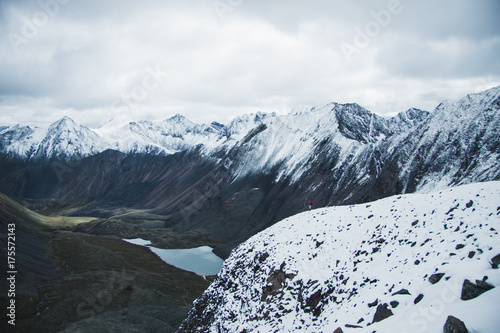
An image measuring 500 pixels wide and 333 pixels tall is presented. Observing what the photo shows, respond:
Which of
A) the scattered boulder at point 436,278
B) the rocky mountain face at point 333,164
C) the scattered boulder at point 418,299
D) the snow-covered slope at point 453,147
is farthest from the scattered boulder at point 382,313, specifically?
the rocky mountain face at point 333,164

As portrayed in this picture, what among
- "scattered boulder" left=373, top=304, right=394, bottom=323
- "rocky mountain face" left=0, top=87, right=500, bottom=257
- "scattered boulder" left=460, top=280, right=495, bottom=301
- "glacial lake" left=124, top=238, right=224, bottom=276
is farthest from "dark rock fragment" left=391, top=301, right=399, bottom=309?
"glacial lake" left=124, top=238, right=224, bottom=276

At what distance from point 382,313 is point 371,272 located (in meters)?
4.78

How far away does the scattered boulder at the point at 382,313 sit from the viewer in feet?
47.1

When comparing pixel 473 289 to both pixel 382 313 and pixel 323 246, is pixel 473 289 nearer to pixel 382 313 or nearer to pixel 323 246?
pixel 382 313

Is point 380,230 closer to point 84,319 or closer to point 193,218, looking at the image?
point 84,319

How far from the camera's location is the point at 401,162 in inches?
3371

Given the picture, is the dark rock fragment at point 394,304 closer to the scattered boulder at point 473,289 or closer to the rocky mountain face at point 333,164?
the scattered boulder at point 473,289

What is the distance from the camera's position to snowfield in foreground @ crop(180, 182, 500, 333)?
12.8m

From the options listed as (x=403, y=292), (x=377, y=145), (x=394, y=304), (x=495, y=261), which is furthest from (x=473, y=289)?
(x=377, y=145)

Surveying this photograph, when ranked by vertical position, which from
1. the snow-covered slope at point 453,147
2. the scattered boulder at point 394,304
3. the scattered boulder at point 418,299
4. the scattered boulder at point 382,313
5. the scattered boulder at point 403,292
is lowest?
the scattered boulder at point 382,313

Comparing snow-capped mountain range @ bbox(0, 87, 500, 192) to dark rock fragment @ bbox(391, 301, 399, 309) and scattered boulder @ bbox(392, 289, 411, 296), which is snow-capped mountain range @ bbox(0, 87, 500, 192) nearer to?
scattered boulder @ bbox(392, 289, 411, 296)

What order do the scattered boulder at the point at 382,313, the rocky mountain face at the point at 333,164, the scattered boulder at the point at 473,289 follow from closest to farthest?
the scattered boulder at the point at 473,289
the scattered boulder at the point at 382,313
the rocky mountain face at the point at 333,164

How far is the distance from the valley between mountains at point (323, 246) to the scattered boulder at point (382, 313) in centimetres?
9

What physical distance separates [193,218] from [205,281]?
7732 cm
